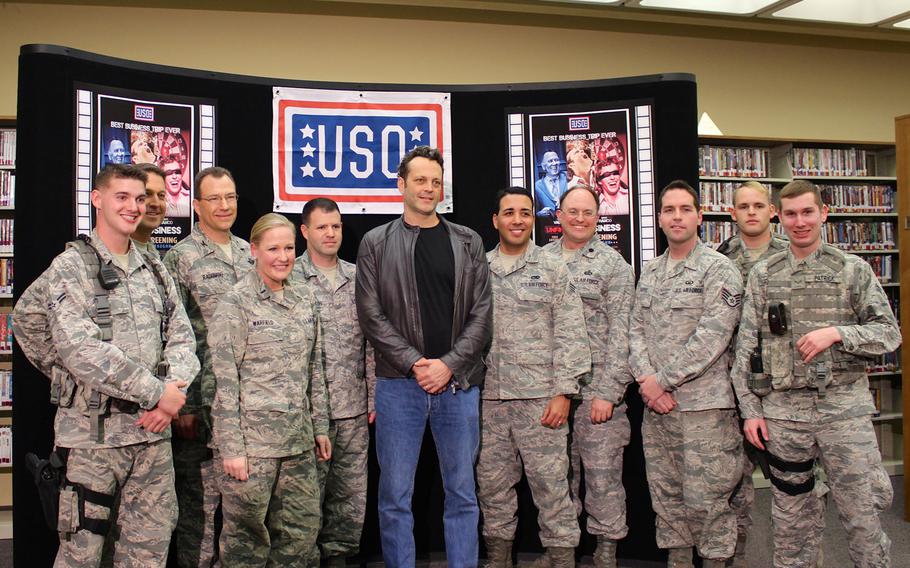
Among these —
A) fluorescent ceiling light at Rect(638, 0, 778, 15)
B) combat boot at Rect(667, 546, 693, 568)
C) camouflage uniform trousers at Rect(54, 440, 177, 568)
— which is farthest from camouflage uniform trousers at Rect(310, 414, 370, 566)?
fluorescent ceiling light at Rect(638, 0, 778, 15)

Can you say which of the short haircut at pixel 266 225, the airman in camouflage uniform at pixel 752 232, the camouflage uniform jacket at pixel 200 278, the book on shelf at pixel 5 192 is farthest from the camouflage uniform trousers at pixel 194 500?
the book on shelf at pixel 5 192

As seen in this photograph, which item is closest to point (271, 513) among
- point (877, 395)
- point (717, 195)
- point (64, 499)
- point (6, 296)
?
point (64, 499)

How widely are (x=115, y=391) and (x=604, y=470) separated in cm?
204

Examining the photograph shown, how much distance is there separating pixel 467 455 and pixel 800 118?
203 inches

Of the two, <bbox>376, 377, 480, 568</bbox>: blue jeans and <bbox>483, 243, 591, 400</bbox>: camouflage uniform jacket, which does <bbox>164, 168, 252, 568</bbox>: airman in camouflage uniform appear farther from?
<bbox>483, 243, 591, 400</bbox>: camouflage uniform jacket

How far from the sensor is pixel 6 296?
15.5 feet

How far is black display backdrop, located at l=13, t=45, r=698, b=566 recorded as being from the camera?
2.91m

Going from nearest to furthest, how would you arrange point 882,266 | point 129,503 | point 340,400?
point 129,503 < point 340,400 < point 882,266

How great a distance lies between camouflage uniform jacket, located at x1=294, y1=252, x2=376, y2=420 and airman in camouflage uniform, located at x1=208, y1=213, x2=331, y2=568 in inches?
10.3

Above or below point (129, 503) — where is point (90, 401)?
above

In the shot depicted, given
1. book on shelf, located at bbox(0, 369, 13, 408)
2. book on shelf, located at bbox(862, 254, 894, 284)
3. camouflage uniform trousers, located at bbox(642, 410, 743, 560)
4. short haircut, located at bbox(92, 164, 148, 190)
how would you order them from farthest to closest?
1. book on shelf, located at bbox(862, 254, 894, 284)
2. book on shelf, located at bbox(0, 369, 13, 408)
3. camouflage uniform trousers, located at bbox(642, 410, 743, 560)
4. short haircut, located at bbox(92, 164, 148, 190)

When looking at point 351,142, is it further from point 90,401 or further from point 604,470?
point 604,470

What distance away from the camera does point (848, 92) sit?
654 cm

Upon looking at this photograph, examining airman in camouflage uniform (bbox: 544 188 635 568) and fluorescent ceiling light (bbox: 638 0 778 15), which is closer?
airman in camouflage uniform (bbox: 544 188 635 568)
